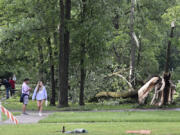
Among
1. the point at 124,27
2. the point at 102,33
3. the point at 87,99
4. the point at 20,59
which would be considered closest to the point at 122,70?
the point at 87,99

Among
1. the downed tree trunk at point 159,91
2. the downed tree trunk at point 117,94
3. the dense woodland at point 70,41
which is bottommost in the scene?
the downed tree trunk at point 117,94

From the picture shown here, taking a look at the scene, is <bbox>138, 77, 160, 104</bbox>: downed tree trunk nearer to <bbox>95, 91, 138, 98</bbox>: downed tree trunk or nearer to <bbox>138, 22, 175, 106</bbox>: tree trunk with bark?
<bbox>138, 22, 175, 106</bbox>: tree trunk with bark

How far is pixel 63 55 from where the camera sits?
74.6ft

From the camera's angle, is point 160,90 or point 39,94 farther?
point 160,90

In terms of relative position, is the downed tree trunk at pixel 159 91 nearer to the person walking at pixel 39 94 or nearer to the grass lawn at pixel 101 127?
the grass lawn at pixel 101 127

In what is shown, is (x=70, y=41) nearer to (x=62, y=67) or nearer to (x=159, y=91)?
(x=62, y=67)

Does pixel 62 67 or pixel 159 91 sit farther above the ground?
pixel 62 67

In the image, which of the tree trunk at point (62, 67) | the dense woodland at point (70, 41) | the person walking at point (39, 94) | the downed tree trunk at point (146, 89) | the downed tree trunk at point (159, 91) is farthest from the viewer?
the dense woodland at point (70, 41)

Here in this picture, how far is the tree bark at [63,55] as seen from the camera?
2230cm

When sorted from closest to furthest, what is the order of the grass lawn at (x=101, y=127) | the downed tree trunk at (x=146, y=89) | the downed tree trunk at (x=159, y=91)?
the grass lawn at (x=101, y=127) < the downed tree trunk at (x=159, y=91) < the downed tree trunk at (x=146, y=89)

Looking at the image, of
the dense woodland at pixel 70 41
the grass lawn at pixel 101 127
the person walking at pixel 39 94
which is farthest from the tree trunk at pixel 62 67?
the grass lawn at pixel 101 127

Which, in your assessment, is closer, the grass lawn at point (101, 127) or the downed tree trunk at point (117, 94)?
the grass lawn at point (101, 127)

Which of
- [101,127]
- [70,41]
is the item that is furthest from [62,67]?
[101,127]

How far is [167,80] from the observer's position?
22.0 m
